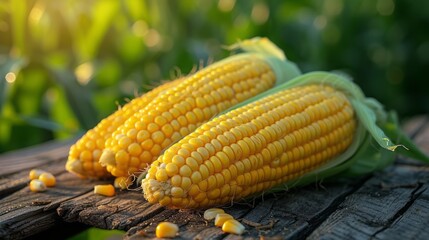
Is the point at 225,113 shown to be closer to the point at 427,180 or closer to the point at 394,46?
the point at 427,180

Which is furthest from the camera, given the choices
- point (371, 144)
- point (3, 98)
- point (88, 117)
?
point (88, 117)

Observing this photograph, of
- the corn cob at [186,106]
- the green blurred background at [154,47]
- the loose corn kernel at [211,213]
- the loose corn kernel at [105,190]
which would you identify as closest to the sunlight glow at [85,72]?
the green blurred background at [154,47]

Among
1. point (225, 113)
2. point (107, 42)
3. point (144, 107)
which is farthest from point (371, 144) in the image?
point (107, 42)

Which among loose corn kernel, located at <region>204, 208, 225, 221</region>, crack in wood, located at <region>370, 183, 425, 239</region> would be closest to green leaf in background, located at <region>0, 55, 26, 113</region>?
loose corn kernel, located at <region>204, 208, 225, 221</region>

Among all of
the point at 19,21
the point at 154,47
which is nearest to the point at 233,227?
the point at 19,21

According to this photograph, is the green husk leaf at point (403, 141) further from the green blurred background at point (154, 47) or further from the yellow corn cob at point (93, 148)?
the green blurred background at point (154, 47)

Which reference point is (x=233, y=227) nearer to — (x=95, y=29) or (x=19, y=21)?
(x=19, y=21)

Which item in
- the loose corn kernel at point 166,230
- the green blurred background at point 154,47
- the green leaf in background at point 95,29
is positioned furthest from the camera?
the green leaf in background at point 95,29

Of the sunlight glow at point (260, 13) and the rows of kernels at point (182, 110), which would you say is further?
the sunlight glow at point (260, 13)
